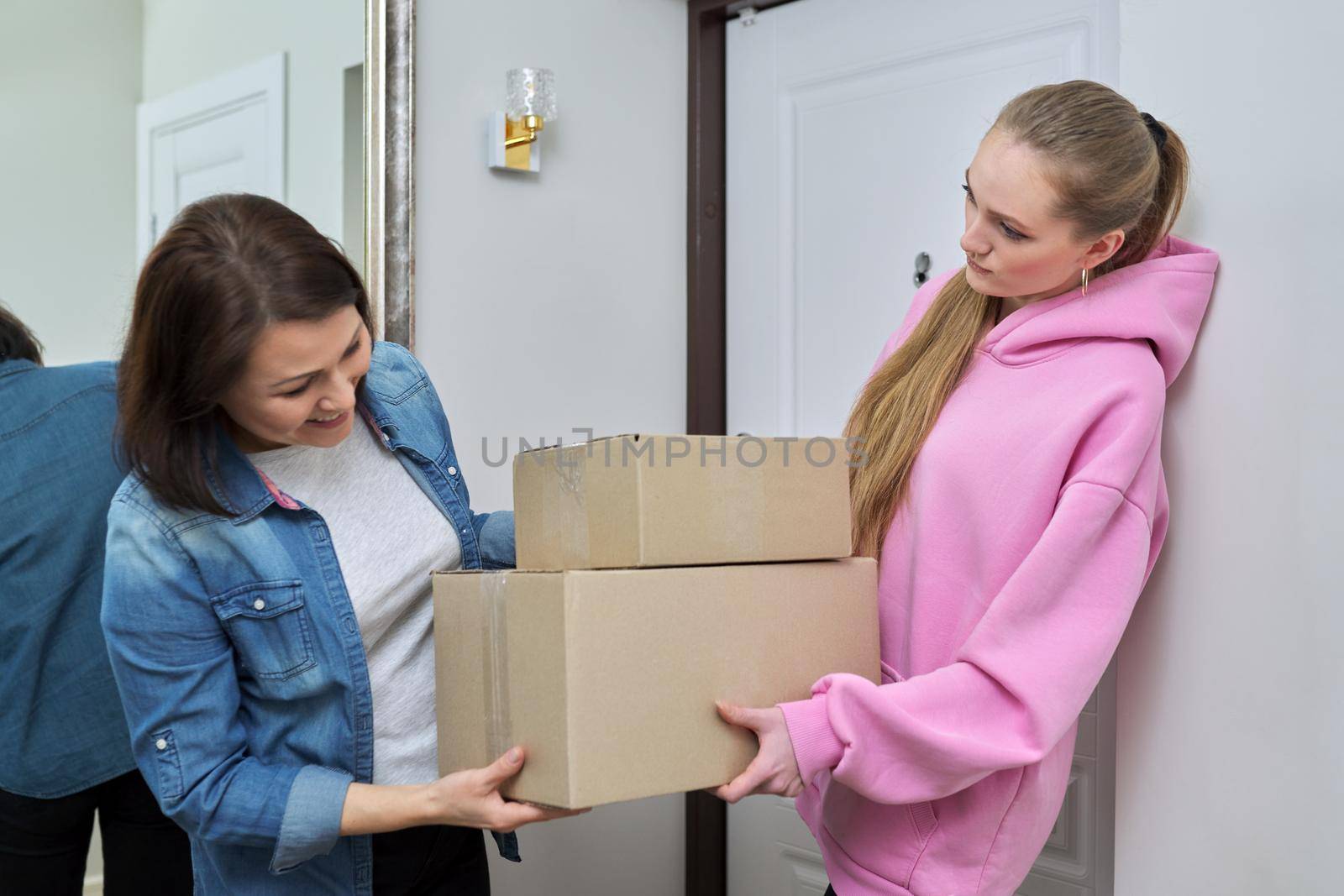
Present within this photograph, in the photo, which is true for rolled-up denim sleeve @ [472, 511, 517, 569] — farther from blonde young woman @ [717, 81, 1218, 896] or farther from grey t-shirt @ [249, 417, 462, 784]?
blonde young woman @ [717, 81, 1218, 896]

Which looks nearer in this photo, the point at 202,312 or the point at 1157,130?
the point at 202,312

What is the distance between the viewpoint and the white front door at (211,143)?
1.71 metres

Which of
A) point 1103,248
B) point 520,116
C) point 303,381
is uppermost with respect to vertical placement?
point 520,116

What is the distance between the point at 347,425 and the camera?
3.62 ft

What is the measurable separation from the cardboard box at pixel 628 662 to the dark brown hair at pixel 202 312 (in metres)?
0.27

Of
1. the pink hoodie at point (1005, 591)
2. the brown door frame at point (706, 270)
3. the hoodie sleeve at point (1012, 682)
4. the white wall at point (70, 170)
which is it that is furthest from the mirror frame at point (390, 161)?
the hoodie sleeve at point (1012, 682)

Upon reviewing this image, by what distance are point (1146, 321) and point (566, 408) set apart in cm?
117

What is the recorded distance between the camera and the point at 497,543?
1271 mm

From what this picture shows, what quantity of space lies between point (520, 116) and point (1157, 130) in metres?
1.14

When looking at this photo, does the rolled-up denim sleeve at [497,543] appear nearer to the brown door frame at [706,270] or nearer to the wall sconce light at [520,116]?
the wall sconce light at [520,116]

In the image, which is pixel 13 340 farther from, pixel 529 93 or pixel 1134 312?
pixel 1134 312

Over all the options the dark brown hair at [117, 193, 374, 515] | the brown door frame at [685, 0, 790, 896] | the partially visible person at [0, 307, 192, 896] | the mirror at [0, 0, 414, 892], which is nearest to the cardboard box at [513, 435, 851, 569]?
the dark brown hair at [117, 193, 374, 515]

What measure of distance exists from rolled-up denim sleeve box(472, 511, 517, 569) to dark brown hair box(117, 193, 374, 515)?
1.04 ft

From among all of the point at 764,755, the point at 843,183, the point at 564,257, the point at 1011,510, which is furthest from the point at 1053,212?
the point at 564,257
